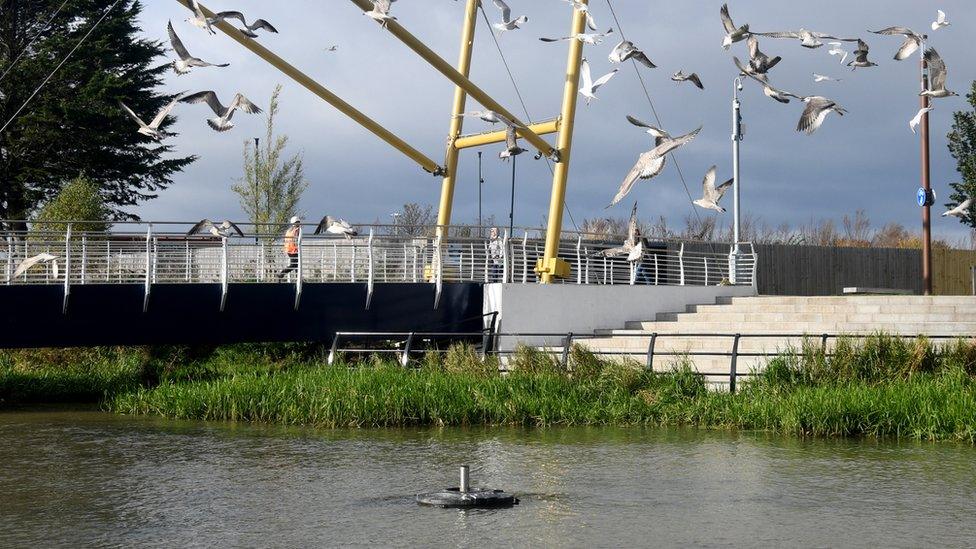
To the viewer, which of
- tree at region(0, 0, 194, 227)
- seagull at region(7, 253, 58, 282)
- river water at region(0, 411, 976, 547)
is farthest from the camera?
tree at region(0, 0, 194, 227)

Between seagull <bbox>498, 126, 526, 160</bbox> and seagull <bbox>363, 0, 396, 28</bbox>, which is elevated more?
seagull <bbox>363, 0, 396, 28</bbox>

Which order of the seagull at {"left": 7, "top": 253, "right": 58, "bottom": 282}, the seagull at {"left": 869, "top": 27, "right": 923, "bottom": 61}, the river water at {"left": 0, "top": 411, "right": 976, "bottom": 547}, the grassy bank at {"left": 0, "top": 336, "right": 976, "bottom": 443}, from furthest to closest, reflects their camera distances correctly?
the seagull at {"left": 7, "top": 253, "right": 58, "bottom": 282} < the grassy bank at {"left": 0, "top": 336, "right": 976, "bottom": 443} < the seagull at {"left": 869, "top": 27, "right": 923, "bottom": 61} < the river water at {"left": 0, "top": 411, "right": 976, "bottom": 547}

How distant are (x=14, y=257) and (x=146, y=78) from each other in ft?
81.6

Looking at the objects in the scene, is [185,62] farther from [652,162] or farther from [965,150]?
[965,150]

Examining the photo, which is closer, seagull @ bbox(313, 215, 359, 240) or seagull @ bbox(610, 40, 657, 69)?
seagull @ bbox(610, 40, 657, 69)

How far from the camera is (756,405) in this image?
1756 centimetres

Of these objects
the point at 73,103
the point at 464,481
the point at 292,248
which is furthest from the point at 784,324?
the point at 73,103

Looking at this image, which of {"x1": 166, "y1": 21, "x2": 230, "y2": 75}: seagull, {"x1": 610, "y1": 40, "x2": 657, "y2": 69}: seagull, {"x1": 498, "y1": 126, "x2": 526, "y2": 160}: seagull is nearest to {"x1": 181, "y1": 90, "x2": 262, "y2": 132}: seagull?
{"x1": 166, "y1": 21, "x2": 230, "y2": 75}: seagull

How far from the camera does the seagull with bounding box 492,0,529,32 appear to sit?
18.7 meters

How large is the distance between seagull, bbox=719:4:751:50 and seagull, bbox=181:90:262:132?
660 cm

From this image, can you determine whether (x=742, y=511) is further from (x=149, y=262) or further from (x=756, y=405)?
(x=149, y=262)

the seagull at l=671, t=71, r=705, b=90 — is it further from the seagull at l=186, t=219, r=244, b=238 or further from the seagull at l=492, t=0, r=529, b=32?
the seagull at l=186, t=219, r=244, b=238

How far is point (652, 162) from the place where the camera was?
14500 mm

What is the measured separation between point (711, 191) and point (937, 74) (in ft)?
9.92
